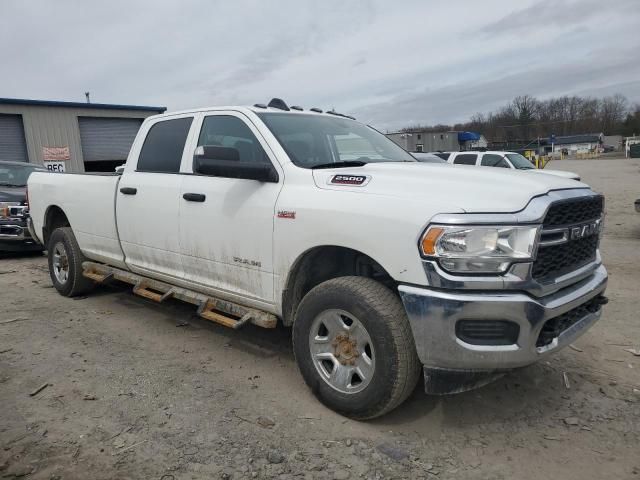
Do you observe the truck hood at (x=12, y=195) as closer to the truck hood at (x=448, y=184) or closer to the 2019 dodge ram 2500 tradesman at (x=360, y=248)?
the 2019 dodge ram 2500 tradesman at (x=360, y=248)

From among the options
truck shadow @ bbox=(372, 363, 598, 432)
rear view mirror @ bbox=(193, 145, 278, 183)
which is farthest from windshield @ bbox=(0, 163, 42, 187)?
truck shadow @ bbox=(372, 363, 598, 432)

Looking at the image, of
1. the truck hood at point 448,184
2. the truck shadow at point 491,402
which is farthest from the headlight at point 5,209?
the truck hood at point 448,184

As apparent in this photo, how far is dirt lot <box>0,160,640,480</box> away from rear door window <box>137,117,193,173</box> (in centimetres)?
156

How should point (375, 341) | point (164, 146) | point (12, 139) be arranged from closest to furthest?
point (375, 341)
point (164, 146)
point (12, 139)

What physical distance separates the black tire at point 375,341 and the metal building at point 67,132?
67.7ft

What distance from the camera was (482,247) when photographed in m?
2.67

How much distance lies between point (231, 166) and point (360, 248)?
110 cm

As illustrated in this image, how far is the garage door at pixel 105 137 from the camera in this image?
23.4 m

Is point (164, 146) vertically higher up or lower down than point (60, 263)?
higher up

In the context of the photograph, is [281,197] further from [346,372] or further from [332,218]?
[346,372]

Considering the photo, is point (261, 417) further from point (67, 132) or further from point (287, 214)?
point (67, 132)

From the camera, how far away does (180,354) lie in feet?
14.3

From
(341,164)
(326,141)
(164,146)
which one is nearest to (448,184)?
(341,164)

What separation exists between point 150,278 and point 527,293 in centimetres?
348
